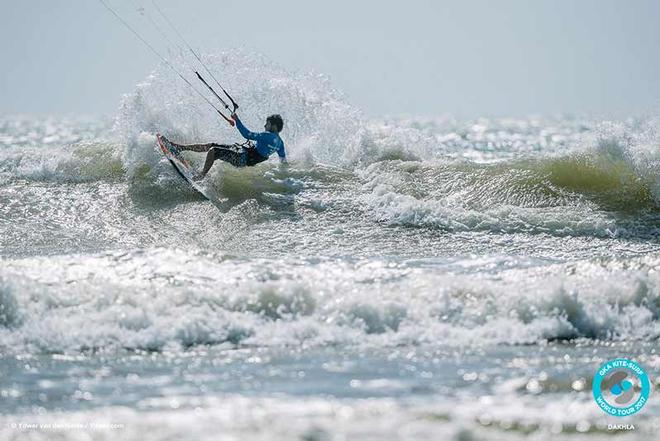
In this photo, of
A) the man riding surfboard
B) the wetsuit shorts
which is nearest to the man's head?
the man riding surfboard

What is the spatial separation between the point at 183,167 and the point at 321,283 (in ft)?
16.6

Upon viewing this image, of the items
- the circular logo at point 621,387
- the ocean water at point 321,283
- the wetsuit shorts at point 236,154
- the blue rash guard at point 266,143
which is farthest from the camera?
the wetsuit shorts at point 236,154

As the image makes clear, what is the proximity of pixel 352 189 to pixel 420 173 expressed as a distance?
133cm

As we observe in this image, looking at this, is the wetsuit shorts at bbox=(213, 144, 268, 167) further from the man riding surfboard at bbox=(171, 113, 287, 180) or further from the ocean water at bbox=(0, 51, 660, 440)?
the ocean water at bbox=(0, 51, 660, 440)

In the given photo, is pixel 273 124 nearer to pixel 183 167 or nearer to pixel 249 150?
pixel 249 150

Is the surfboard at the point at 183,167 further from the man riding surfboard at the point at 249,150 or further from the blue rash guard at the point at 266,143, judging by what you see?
the blue rash guard at the point at 266,143

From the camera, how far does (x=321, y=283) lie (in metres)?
Result: 9.07

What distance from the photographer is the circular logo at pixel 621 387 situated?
6.11m

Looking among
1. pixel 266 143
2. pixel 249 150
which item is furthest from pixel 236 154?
pixel 266 143

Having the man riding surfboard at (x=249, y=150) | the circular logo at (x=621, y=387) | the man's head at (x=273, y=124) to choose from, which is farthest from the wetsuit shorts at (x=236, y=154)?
the circular logo at (x=621, y=387)

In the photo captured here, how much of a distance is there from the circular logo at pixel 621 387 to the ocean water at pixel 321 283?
0.28ft

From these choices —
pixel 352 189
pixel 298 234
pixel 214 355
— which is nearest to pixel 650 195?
pixel 352 189

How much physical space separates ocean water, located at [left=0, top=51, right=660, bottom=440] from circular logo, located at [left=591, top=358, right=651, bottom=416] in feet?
0.28

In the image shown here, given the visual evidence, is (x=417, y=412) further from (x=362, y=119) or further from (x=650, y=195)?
(x=362, y=119)
